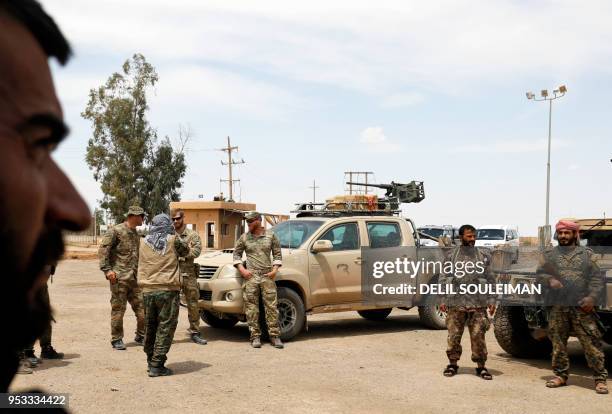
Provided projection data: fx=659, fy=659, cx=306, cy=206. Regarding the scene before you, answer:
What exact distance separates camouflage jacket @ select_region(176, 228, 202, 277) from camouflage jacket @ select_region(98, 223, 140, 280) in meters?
0.62

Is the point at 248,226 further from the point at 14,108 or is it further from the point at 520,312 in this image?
the point at 14,108

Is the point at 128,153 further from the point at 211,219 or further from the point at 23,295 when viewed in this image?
the point at 23,295

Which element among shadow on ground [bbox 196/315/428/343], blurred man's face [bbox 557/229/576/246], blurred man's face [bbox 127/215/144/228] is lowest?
shadow on ground [bbox 196/315/428/343]

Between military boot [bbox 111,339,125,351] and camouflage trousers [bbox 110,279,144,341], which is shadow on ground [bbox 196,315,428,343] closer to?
camouflage trousers [bbox 110,279,144,341]

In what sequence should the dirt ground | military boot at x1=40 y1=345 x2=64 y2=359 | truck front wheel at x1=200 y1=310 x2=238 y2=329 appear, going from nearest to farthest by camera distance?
the dirt ground < military boot at x1=40 y1=345 x2=64 y2=359 < truck front wheel at x1=200 y1=310 x2=238 y2=329

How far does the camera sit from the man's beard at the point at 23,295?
0.44 m

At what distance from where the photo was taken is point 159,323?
273 inches

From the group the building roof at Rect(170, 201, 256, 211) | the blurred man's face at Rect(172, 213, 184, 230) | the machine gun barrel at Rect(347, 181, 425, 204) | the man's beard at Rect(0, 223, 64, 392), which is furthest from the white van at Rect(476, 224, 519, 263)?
the man's beard at Rect(0, 223, 64, 392)

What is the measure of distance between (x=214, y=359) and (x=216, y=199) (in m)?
30.5

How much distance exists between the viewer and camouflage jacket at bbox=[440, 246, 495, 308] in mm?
7207

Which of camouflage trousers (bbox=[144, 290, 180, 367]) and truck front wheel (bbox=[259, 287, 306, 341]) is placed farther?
truck front wheel (bbox=[259, 287, 306, 341])

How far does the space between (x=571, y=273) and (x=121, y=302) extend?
5.32 m

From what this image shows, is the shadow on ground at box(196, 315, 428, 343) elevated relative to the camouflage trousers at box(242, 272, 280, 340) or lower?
lower

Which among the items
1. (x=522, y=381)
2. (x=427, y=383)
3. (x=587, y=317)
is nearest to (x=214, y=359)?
(x=427, y=383)
